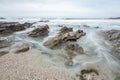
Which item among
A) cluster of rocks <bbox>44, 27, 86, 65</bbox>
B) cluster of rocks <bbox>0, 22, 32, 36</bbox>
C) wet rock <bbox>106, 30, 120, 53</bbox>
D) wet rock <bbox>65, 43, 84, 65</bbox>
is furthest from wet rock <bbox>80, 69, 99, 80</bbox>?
cluster of rocks <bbox>0, 22, 32, 36</bbox>

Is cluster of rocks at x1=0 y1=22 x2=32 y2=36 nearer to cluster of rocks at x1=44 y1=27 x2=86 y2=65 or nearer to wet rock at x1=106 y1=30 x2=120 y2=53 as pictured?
cluster of rocks at x1=44 y1=27 x2=86 y2=65

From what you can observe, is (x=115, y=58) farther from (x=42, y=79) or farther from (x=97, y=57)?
(x=42, y=79)

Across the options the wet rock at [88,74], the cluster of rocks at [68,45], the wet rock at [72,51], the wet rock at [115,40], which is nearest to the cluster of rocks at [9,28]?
the cluster of rocks at [68,45]

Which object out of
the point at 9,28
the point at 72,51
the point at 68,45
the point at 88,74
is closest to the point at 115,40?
the point at 68,45

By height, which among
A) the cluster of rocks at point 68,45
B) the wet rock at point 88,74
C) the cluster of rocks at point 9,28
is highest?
the wet rock at point 88,74

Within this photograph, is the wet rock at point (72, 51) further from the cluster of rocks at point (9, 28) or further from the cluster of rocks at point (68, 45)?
the cluster of rocks at point (9, 28)

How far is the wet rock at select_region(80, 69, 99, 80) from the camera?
9383 millimetres

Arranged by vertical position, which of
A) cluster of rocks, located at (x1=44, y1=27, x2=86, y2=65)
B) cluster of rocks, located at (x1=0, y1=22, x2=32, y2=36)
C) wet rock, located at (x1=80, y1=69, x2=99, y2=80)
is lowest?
cluster of rocks, located at (x1=0, y1=22, x2=32, y2=36)

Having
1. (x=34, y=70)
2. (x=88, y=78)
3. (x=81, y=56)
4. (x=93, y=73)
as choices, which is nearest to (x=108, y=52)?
(x=81, y=56)

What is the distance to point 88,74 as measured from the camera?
10.0 m

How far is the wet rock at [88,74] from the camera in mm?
9383

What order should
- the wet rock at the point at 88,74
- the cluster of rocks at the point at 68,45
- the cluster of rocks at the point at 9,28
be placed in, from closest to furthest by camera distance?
the wet rock at the point at 88,74 < the cluster of rocks at the point at 68,45 < the cluster of rocks at the point at 9,28

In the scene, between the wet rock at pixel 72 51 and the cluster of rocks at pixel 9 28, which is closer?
the wet rock at pixel 72 51

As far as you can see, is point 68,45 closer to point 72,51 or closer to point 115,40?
point 72,51
